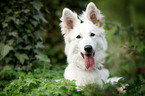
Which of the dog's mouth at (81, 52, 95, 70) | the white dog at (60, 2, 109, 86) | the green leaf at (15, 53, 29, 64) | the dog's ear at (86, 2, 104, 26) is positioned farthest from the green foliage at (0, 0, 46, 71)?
the dog's mouth at (81, 52, 95, 70)

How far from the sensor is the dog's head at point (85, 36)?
2.88m

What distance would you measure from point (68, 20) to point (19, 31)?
1473 mm

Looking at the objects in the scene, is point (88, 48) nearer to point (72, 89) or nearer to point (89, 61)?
point (89, 61)

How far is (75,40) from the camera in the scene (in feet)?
10.1

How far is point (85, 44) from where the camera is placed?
282cm

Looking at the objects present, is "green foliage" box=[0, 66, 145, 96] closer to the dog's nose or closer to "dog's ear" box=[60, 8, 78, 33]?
the dog's nose

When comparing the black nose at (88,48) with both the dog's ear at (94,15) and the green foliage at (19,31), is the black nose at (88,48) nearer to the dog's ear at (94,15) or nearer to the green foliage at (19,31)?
the dog's ear at (94,15)

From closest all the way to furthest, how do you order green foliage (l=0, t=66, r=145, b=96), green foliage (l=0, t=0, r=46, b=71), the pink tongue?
1. green foliage (l=0, t=66, r=145, b=96)
2. the pink tongue
3. green foliage (l=0, t=0, r=46, b=71)

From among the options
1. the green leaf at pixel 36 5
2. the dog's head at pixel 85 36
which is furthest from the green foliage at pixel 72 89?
the green leaf at pixel 36 5

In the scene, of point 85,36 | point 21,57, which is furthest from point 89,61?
point 21,57

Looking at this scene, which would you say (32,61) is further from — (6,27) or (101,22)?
(101,22)

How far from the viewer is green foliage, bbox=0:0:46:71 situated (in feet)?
12.0

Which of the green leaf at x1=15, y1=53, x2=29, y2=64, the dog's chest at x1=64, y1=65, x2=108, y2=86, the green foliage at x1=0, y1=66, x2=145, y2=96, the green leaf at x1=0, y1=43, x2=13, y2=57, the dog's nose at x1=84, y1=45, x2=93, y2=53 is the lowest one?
the green foliage at x1=0, y1=66, x2=145, y2=96

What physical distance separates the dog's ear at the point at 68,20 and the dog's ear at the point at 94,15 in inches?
12.3
